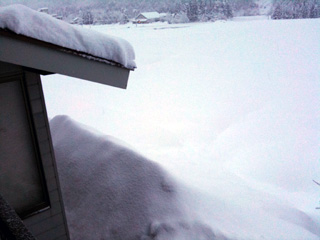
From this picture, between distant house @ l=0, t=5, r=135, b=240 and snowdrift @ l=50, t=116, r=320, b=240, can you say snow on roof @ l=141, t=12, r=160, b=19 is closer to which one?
snowdrift @ l=50, t=116, r=320, b=240

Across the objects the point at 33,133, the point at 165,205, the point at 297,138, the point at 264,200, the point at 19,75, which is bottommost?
the point at 297,138

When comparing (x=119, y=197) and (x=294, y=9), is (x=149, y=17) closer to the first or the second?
(x=294, y=9)

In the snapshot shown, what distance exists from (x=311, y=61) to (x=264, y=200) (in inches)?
773

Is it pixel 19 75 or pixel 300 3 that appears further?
pixel 300 3

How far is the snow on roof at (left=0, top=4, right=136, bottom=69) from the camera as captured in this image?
1710 millimetres

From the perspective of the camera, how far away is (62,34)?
187 cm

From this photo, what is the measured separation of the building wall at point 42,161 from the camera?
2.62 meters

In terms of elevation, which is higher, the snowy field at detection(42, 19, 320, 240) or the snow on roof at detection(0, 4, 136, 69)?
the snow on roof at detection(0, 4, 136, 69)

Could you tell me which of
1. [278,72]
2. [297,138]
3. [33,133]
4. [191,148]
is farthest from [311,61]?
[33,133]

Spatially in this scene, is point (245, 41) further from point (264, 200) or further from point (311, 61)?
point (264, 200)

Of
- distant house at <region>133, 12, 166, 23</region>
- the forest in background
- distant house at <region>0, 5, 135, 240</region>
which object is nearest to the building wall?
distant house at <region>0, 5, 135, 240</region>

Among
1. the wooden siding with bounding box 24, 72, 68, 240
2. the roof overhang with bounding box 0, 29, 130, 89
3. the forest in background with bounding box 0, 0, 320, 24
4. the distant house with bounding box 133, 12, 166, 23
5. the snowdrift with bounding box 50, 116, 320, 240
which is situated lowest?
the distant house with bounding box 133, 12, 166, 23

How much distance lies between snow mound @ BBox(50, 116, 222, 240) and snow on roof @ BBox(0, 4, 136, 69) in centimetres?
243

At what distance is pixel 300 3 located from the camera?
4066cm
